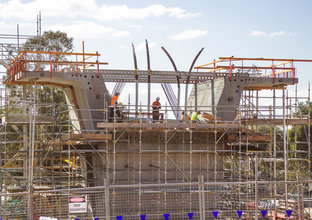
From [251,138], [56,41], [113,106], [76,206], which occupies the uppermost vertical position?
[56,41]

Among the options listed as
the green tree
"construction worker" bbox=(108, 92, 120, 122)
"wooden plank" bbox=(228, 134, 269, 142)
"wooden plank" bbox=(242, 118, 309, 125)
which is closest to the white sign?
"construction worker" bbox=(108, 92, 120, 122)

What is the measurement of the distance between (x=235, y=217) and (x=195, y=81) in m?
7.24

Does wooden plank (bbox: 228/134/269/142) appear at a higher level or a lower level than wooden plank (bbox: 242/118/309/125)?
lower

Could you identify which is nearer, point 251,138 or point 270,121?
point 251,138

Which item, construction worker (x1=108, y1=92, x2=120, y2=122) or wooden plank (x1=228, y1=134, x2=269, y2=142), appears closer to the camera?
construction worker (x1=108, y1=92, x2=120, y2=122)

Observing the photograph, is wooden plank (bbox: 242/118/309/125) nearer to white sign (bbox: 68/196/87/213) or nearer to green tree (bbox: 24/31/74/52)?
white sign (bbox: 68/196/87/213)

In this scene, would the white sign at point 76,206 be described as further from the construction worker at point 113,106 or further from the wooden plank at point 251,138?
the wooden plank at point 251,138

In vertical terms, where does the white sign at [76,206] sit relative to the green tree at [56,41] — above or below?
below

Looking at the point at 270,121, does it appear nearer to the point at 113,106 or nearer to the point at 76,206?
the point at 113,106

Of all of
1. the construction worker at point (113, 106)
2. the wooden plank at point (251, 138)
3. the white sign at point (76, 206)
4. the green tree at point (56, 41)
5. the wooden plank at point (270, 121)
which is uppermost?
the green tree at point (56, 41)

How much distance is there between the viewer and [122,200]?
68.8 ft

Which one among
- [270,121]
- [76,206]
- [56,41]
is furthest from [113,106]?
[56,41]

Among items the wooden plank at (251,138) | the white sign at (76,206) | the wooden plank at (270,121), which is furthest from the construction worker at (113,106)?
the white sign at (76,206)

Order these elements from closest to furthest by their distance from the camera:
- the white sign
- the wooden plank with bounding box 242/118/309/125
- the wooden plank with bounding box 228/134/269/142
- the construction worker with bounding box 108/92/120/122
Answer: the white sign → the construction worker with bounding box 108/92/120/122 → the wooden plank with bounding box 228/134/269/142 → the wooden plank with bounding box 242/118/309/125
